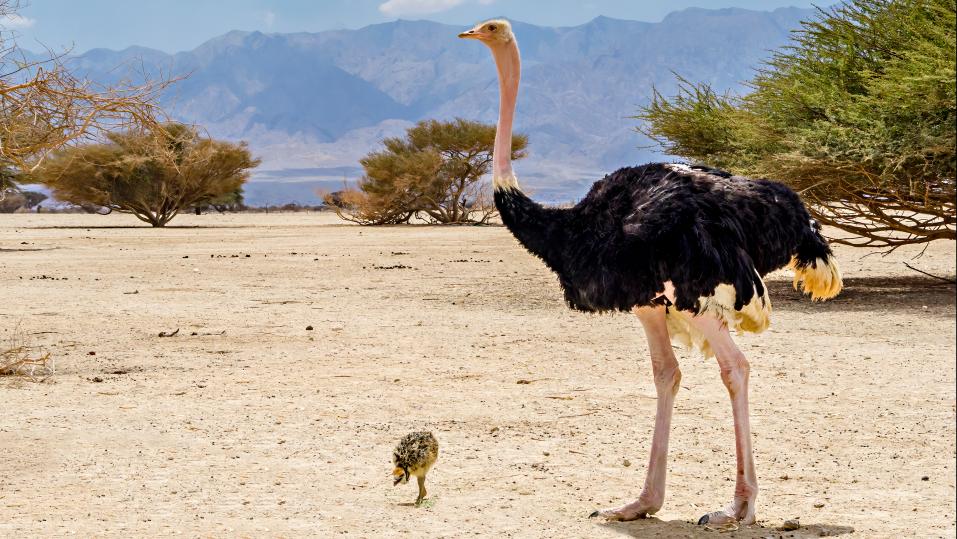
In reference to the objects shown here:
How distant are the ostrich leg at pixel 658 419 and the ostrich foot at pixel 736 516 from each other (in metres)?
0.24

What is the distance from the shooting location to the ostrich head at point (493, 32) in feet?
16.8

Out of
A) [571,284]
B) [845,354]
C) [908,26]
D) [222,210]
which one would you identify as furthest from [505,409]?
[222,210]

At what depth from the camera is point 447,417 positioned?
6.55 meters

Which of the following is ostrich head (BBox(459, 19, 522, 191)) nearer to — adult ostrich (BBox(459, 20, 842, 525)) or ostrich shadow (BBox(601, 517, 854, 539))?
adult ostrich (BBox(459, 20, 842, 525))

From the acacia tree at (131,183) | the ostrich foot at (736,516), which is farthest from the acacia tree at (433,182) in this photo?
the ostrich foot at (736,516)

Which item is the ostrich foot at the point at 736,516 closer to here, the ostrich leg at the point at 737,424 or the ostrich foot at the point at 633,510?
the ostrich leg at the point at 737,424

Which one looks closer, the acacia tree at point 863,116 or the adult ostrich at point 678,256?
the adult ostrich at point 678,256

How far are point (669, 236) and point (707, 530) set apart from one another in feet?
3.75

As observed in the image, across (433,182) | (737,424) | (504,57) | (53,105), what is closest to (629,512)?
(737,424)

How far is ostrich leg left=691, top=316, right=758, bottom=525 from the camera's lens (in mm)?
4359

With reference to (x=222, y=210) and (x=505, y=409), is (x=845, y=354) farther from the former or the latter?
(x=222, y=210)

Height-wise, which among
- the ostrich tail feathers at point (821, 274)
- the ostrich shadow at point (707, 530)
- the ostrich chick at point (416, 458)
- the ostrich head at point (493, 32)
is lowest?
the ostrich shadow at point (707, 530)

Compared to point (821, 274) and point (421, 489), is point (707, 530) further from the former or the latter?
point (421, 489)

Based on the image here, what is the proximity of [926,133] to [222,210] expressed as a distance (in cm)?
4971
